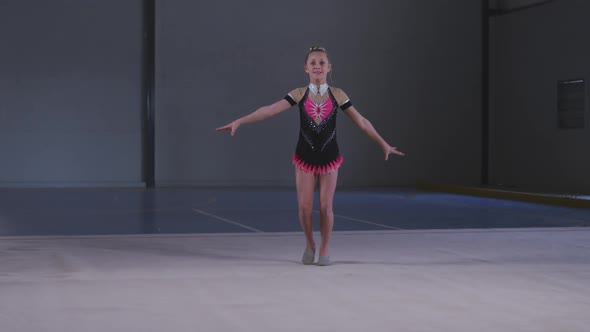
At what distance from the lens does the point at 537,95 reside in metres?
16.5

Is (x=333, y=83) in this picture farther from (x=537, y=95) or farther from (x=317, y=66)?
(x=317, y=66)

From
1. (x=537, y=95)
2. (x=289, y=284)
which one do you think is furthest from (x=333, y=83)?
(x=289, y=284)

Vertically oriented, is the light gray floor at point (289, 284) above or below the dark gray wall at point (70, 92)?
below

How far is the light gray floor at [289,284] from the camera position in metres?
4.25


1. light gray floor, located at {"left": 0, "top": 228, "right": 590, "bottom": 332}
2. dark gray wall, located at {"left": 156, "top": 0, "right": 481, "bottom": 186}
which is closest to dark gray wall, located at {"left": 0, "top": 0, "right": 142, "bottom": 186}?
dark gray wall, located at {"left": 156, "top": 0, "right": 481, "bottom": 186}

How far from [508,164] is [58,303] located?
13958mm

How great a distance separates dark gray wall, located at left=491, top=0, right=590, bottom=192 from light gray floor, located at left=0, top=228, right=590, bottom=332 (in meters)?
8.07

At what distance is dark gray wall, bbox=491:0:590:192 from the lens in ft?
50.4

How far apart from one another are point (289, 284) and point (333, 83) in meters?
12.1

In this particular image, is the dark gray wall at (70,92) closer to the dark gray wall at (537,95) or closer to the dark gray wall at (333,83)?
the dark gray wall at (333,83)

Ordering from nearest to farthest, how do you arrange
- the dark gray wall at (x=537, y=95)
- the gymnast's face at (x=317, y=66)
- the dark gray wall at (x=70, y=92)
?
1. the gymnast's face at (x=317, y=66)
2. the dark gray wall at (x=537, y=95)
3. the dark gray wall at (x=70, y=92)

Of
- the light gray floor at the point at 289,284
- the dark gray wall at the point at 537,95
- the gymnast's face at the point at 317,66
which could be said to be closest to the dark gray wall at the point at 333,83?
the dark gray wall at the point at 537,95

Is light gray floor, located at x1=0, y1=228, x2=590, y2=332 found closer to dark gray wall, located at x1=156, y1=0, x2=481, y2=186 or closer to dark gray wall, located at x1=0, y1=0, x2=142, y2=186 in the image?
dark gray wall, located at x1=0, y1=0, x2=142, y2=186

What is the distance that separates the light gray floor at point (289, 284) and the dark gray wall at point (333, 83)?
9258 millimetres
